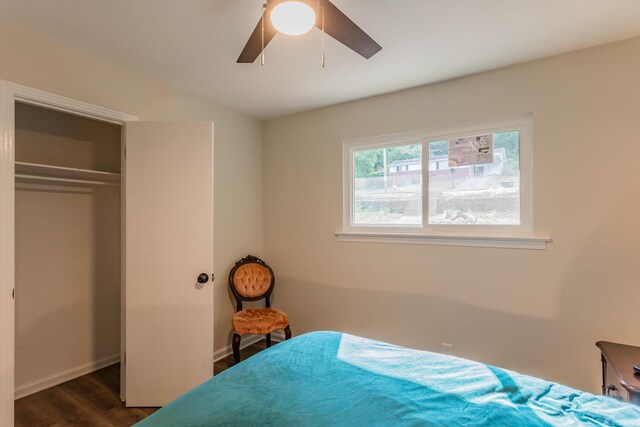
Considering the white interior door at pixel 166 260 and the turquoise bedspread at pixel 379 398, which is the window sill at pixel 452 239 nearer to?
the turquoise bedspread at pixel 379 398

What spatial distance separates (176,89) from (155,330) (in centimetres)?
203

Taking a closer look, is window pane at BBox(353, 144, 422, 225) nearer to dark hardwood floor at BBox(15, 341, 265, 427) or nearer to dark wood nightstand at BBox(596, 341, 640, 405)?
dark wood nightstand at BBox(596, 341, 640, 405)

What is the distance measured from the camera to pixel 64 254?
9.07 feet

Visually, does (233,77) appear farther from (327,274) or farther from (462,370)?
(462,370)

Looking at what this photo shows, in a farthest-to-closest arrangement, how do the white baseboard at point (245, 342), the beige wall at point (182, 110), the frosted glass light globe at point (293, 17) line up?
the white baseboard at point (245, 342)
the beige wall at point (182, 110)
the frosted glass light globe at point (293, 17)

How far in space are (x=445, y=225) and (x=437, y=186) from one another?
0.34 m

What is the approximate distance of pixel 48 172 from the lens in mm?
2561

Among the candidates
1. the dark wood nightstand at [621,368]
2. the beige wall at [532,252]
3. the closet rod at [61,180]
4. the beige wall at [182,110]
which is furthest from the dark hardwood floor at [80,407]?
the dark wood nightstand at [621,368]

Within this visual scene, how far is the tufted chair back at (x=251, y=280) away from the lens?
3305 millimetres

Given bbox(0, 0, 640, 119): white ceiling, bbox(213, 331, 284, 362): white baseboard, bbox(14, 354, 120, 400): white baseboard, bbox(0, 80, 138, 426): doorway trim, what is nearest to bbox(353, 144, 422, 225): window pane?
bbox(0, 0, 640, 119): white ceiling

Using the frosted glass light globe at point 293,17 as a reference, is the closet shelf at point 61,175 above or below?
below

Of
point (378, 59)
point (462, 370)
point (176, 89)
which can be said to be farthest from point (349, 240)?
point (176, 89)

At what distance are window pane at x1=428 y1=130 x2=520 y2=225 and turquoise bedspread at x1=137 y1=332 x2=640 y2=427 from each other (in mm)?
1416

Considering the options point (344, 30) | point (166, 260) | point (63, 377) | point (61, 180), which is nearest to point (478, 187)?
point (344, 30)
